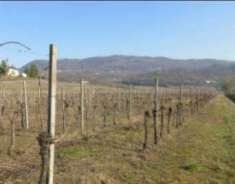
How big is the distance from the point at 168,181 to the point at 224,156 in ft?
13.9

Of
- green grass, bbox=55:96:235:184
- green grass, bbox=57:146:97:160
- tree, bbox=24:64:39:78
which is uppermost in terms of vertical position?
tree, bbox=24:64:39:78

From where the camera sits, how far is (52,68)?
6492 millimetres

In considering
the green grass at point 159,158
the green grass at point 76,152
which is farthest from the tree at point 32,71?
the green grass at point 76,152

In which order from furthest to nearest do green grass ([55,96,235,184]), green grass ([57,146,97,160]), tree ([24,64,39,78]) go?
tree ([24,64,39,78]), green grass ([57,146,97,160]), green grass ([55,96,235,184])

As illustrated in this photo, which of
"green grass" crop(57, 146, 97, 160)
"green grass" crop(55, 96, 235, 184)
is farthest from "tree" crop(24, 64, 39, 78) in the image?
"green grass" crop(57, 146, 97, 160)

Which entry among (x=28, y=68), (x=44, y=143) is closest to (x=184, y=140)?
(x=44, y=143)

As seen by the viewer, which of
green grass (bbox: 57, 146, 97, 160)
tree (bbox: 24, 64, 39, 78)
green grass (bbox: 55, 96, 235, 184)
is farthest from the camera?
tree (bbox: 24, 64, 39, 78)

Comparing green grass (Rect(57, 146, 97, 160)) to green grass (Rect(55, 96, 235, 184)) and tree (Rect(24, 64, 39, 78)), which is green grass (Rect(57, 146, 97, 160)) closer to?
green grass (Rect(55, 96, 235, 184))

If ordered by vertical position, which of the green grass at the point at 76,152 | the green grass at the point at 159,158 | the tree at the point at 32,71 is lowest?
the green grass at the point at 159,158

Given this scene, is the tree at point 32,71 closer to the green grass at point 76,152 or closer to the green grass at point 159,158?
the green grass at point 159,158

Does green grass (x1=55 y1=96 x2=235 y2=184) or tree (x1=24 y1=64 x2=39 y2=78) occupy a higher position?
tree (x1=24 y1=64 x2=39 y2=78)

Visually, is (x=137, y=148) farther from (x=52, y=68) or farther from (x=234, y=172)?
(x=52, y=68)

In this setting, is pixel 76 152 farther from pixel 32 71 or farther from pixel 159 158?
pixel 32 71

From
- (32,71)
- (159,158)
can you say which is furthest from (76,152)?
(32,71)
